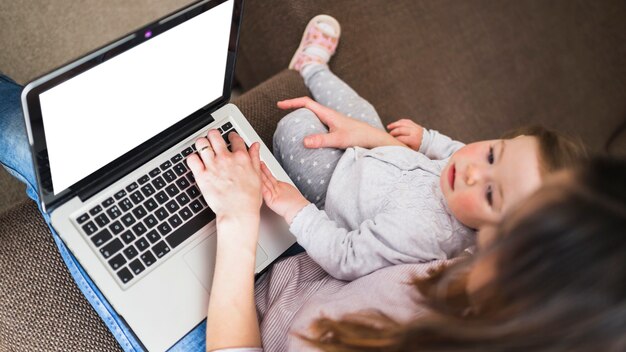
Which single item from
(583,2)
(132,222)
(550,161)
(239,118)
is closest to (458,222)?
(550,161)

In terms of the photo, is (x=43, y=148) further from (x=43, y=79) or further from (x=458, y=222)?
(x=458, y=222)

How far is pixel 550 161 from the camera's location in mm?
712

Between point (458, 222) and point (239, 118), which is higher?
point (239, 118)

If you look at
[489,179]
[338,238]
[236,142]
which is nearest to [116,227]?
[236,142]

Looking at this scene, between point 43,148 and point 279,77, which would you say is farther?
point 279,77

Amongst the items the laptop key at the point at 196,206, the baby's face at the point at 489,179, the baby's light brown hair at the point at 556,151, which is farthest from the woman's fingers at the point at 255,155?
the baby's light brown hair at the point at 556,151

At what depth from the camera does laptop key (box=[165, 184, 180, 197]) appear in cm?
76

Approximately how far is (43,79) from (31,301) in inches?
15.9

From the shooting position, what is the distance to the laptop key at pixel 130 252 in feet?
2.30

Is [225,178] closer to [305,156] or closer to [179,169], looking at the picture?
[179,169]

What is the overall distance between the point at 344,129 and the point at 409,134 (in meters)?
0.17

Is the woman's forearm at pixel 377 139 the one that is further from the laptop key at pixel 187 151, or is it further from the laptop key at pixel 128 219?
the laptop key at pixel 128 219

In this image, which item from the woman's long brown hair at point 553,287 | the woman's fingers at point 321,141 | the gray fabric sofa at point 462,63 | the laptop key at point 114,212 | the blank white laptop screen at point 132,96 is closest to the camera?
the woman's long brown hair at point 553,287

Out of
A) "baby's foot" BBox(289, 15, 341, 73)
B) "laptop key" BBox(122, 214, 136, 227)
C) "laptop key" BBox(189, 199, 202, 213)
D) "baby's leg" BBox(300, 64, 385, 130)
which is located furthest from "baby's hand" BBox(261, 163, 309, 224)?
"baby's foot" BBox(289, 15, 341, 73)
